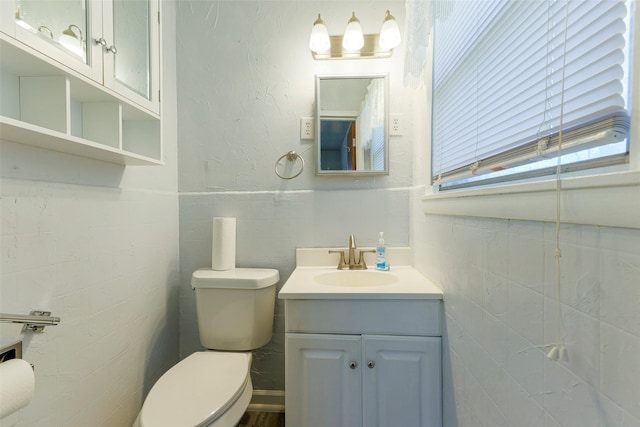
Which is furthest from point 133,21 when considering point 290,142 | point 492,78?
point 492,78

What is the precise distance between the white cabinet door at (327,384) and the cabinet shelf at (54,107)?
955 millimetres

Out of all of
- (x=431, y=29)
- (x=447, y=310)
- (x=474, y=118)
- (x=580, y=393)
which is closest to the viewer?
(x=580, y=393)

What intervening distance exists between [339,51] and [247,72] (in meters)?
0.49

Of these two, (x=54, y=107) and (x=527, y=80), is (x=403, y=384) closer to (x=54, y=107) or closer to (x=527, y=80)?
(x=527, y=80)

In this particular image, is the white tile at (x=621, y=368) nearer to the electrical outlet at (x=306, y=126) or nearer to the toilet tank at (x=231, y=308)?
the toilet tank at (x=231, y=308)

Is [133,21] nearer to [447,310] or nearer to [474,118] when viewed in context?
[474,118]

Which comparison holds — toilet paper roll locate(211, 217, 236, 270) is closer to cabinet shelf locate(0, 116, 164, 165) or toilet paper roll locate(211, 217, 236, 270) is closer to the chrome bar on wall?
cabinet shelf locate(0, 116, 164, 165)

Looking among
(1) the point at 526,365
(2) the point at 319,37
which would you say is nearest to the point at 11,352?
(1) the point at 526,365

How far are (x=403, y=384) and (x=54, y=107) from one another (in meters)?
1.40

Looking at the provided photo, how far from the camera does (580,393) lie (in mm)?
485

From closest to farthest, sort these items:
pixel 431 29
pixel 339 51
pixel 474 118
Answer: pixel 474 118 → pixel 431 29 → pixel 339 51

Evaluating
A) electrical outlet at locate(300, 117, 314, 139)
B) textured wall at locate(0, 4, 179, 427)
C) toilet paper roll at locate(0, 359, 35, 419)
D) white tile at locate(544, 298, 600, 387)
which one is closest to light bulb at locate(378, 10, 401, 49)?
electrical outlet at locate(300, 117, 314, 139)

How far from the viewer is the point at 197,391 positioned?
3.22ft

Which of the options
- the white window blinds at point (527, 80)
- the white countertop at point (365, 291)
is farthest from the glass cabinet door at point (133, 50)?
the white window blinds at point (527, 80)
